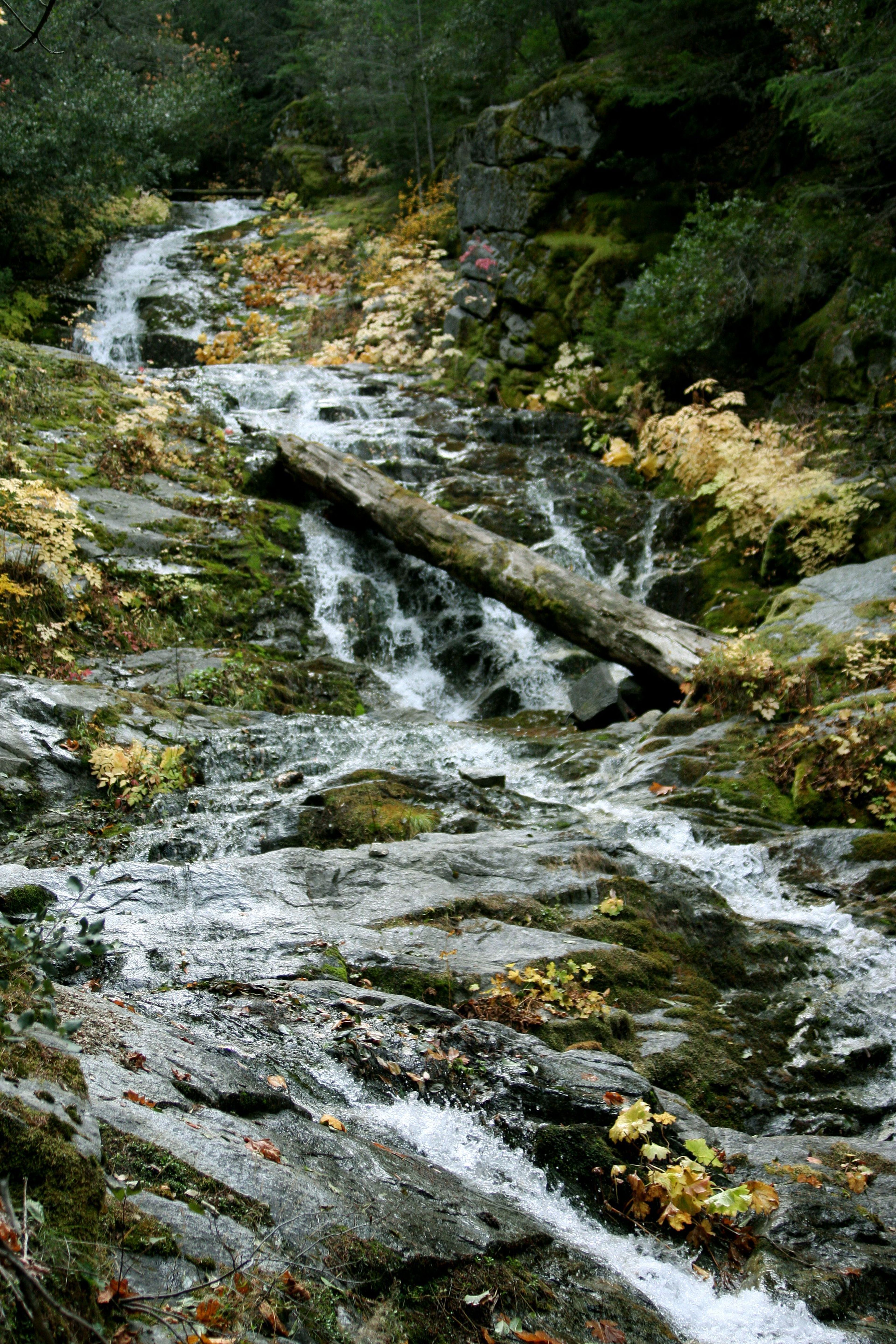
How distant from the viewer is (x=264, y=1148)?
211 cm

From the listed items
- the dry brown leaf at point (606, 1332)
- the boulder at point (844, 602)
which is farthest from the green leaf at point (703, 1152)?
the boulder at point (844, 602)

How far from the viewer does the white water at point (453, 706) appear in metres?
2.34

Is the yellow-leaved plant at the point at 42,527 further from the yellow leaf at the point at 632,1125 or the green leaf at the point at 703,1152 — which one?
the green leaf at the point at 703,1152

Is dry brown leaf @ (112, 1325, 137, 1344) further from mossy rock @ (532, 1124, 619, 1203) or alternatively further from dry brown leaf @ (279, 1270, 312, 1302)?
mossy rock @ (532, 1124, 619, 1203)

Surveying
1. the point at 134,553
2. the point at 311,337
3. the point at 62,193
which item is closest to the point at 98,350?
the point at 62,193

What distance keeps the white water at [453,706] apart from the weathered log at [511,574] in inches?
26.4

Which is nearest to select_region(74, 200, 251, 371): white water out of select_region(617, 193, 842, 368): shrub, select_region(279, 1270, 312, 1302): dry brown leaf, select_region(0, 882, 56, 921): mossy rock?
select_region(617, 193, 842, 368): shrub

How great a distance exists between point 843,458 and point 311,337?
1255 cm

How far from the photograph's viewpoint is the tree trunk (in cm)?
1608

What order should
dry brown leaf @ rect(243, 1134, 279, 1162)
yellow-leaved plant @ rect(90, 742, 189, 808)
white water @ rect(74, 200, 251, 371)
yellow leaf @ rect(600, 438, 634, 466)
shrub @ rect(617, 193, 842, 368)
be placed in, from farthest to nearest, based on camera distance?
white water @ rect(74, 200, 251, 371), yellow leaf @ rect(600, 438, 634, 466), shrub @ rect(617, 193, 842, 368), yellow-leaved plant @ rect(90, 742, 189, 808), dry brown leaf @ rect(243, 1134, 279, 1162)

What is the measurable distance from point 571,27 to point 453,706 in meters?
15.0

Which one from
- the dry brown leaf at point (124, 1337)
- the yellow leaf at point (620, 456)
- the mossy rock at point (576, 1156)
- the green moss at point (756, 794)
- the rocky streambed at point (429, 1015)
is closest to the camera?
the dry brown leaf at point (124, 1337)

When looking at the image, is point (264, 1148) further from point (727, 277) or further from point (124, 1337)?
point (727, 277)

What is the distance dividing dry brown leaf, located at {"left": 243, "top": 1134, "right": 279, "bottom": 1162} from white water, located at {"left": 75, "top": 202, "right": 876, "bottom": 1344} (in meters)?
0.52
